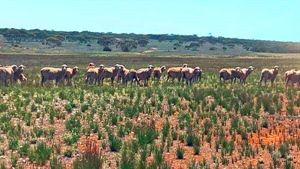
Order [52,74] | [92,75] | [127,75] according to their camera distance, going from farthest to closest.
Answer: [127,75] → [92,75] → [52,74]

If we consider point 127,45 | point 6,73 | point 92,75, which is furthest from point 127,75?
point 127,45

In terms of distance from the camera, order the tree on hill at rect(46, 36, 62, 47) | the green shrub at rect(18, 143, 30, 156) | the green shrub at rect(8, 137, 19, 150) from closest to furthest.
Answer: the green shrub at rect(18, 143, 30, 156)
the green shrub at rect(8, 137, 19, 150)
the tree on hill at rect(46, 36, 62, 47)

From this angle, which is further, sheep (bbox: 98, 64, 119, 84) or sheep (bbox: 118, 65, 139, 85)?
sheep (bbox: 118, 65, 139, 85)

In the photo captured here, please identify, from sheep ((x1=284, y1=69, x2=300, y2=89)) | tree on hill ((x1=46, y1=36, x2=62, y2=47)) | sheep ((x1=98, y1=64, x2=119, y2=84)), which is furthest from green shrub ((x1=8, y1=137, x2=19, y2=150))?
tree on hill ((x1=46, y1=36, x2=62, y2=47))

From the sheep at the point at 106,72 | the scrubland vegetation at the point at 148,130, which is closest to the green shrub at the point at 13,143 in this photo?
the scrubland vegetation at the point at 148,130

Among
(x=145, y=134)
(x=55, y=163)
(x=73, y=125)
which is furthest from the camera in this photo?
(x=73, y=125)

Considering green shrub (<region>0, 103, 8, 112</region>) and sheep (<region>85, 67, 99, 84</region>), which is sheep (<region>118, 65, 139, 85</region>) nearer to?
sheep (<region>85, 67, 99, 84</region>)

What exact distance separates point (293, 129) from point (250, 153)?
369 cm

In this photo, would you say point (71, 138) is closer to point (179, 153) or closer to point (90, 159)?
point (90, 159)

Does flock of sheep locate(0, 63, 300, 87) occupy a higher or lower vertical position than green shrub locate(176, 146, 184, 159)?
higher

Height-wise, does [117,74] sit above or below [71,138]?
above

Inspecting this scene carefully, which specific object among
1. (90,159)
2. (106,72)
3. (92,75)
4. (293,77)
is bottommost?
(90,159)

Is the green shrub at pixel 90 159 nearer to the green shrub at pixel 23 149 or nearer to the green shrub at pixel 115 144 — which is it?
the green shrub at pixel 115 144

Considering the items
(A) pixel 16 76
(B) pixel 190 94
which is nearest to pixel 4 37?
(A) pixel 16 76
